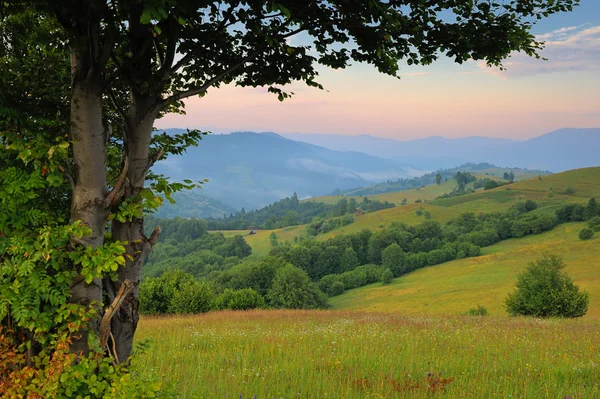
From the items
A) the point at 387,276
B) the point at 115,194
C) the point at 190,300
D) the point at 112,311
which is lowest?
the point at 387,276

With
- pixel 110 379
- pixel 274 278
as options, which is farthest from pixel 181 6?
pixel 274 278

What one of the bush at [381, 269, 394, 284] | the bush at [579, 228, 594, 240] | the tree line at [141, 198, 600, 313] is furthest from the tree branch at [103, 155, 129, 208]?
the bush at [579, 228, 594, 240]

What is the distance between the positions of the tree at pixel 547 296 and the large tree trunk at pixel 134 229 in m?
40.2

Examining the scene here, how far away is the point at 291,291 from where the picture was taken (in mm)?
77938

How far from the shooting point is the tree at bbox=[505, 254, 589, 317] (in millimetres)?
35688

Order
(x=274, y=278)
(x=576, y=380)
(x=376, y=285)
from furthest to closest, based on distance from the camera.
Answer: (x=376, y=285) → (x=274, y=278) → (x=576, y=380)

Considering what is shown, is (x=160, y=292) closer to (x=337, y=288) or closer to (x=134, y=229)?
(x=134, y=229)

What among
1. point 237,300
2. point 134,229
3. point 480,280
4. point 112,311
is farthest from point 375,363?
point 480,280

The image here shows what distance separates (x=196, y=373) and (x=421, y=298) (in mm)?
84709

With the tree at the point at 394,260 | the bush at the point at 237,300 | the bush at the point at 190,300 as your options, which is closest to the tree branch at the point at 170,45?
the bush at the point at 190,300

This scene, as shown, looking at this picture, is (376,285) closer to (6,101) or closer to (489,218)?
(489,218)

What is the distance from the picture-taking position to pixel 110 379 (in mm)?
4633

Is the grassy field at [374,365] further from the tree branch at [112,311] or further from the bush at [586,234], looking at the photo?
the bush at [586,234]

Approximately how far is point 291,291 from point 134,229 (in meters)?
74.9
